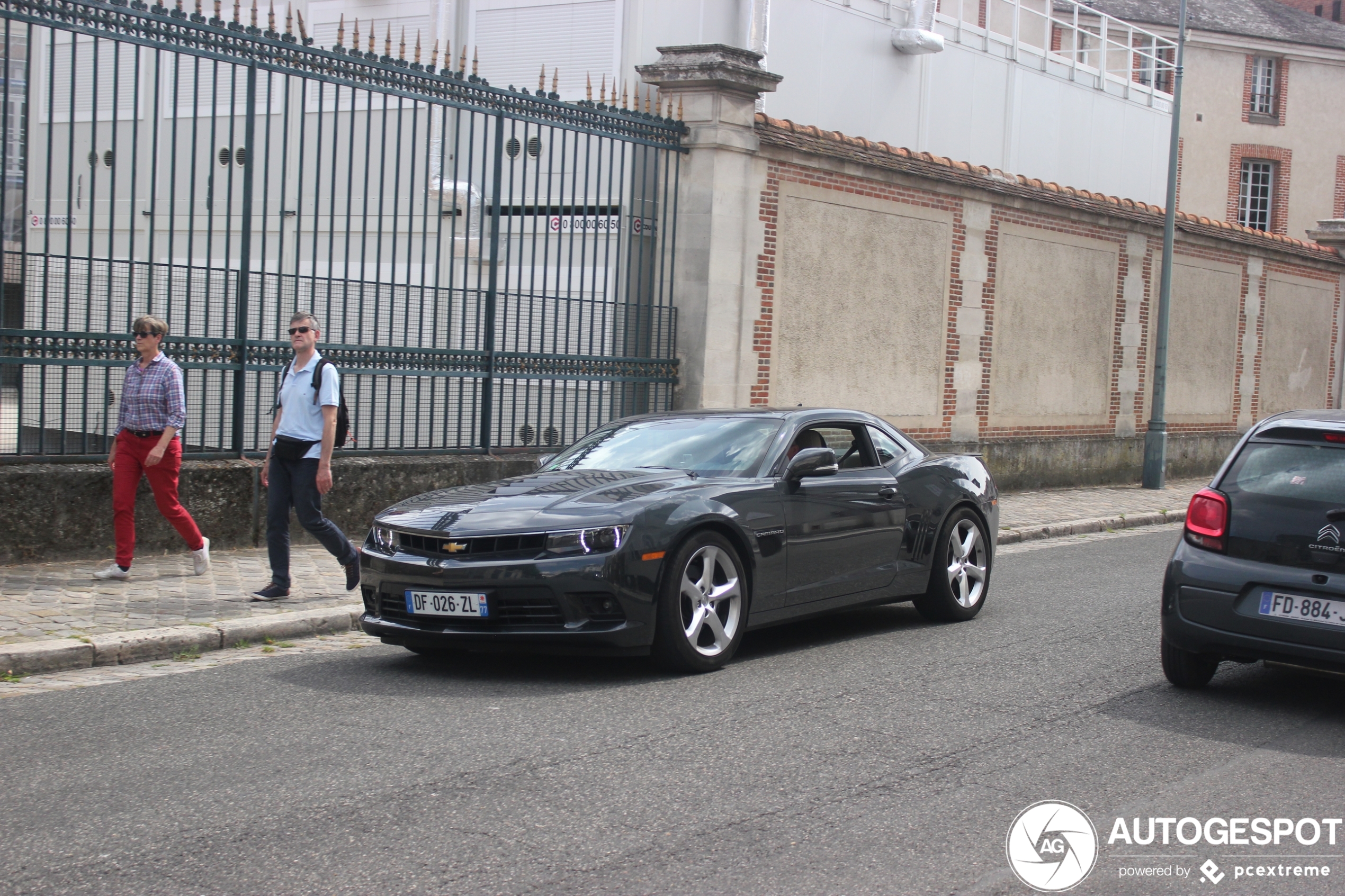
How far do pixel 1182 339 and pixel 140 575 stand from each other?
61.1 feet

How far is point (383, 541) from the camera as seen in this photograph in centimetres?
715

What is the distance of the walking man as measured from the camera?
8633 mm

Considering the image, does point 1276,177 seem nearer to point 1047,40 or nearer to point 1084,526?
point 1047,40

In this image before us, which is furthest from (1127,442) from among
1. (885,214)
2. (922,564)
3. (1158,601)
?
(922,564)

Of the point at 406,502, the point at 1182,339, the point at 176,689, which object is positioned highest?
the point at 1182,339

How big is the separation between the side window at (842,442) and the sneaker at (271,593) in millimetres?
3417

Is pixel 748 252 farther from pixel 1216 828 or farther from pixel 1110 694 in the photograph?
pixel 1216 828

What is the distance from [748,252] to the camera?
1527 centimetres

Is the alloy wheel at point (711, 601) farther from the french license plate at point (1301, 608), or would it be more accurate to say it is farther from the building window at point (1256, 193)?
the building window at point (1256, 193)

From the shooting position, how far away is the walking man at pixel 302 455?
8633 millimetres

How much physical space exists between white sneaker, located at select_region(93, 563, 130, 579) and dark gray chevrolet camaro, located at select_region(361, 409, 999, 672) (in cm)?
295

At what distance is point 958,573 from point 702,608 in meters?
2.56

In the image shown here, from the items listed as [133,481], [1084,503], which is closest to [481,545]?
[133,481]

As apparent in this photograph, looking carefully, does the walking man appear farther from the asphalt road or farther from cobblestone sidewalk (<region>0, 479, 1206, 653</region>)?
the asphalt road
